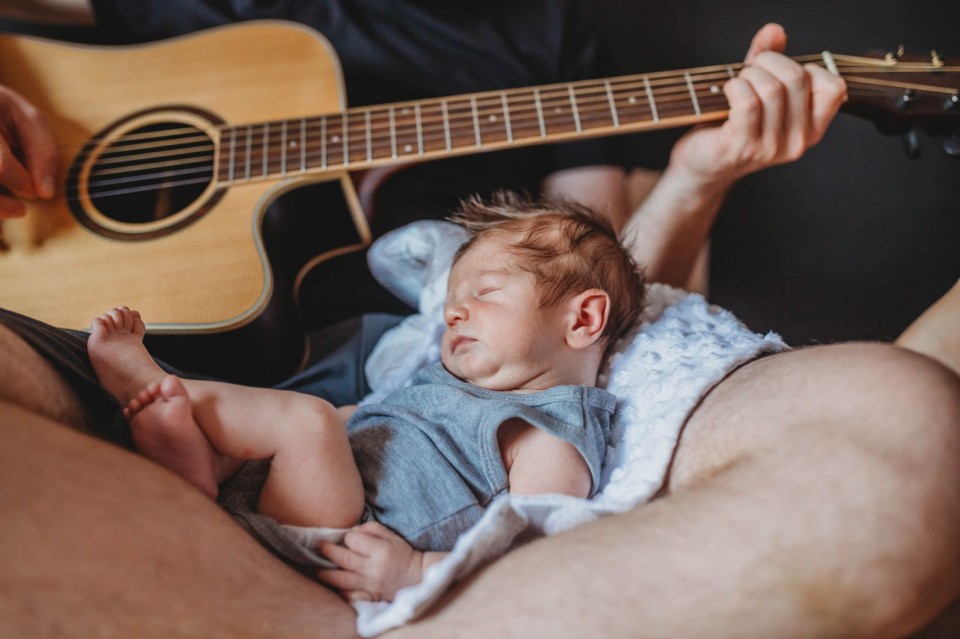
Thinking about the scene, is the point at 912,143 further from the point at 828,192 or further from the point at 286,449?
the point at 286,449

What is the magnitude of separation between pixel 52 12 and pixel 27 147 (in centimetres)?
44

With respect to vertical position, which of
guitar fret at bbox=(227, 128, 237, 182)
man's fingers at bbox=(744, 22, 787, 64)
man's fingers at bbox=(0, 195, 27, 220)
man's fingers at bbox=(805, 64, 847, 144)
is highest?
man's fingers at bbox=(744, 22, 787, 64)

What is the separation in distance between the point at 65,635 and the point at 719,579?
0.45m

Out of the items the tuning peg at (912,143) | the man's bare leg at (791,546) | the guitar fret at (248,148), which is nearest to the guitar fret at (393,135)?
the guitar fret at (248,148)

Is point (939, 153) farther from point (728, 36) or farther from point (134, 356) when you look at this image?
point (134, 356)

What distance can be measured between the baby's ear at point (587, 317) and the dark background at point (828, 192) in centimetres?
33

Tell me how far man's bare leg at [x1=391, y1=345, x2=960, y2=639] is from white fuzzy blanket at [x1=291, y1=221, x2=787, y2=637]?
0.04m

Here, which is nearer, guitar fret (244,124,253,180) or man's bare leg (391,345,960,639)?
man's bare leg (391,345,960,639)

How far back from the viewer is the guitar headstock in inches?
39.3

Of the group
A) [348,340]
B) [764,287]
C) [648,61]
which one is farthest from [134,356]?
[648,61]

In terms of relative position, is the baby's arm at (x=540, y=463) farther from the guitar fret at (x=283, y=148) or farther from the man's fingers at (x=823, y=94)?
the man's fingers at (x=823, y=94)

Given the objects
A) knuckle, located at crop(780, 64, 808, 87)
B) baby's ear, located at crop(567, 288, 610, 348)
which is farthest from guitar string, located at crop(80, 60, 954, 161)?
baby's ear, located at crop(567, 288, 610, 348)

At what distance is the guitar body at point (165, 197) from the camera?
0.90 meters

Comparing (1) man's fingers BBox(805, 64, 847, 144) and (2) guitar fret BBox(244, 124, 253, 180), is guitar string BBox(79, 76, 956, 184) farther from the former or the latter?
(1) man's fingers BBox(805, 64, 847, 144)
